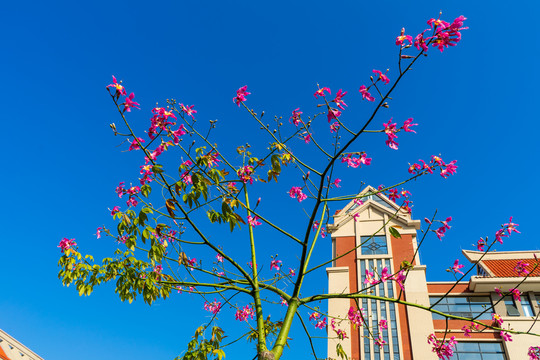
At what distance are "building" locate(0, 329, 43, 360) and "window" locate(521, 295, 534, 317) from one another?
3226cm

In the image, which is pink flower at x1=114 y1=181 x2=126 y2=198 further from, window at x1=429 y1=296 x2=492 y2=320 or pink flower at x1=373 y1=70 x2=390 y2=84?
window at x1=429 y1=296 x2=492 y2=320

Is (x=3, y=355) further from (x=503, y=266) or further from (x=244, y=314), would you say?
(x=503, y=266)

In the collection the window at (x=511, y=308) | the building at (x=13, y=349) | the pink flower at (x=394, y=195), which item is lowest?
the pink flower at (x=394, y=195)

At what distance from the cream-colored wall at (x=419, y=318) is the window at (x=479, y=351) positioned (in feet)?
4.91

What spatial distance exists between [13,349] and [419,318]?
27.2 meters

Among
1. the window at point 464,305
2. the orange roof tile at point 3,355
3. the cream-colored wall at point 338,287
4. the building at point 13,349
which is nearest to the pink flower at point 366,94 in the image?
the cream-colored wall at point 338,287

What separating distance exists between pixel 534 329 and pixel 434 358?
18.9 feet

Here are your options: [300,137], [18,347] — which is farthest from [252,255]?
[18,347]

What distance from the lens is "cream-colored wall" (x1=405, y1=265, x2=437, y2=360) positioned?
20.4 meters

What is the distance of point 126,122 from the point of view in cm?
377

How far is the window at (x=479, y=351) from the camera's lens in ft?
65.9

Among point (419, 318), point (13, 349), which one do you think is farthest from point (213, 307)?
point (13, 349)

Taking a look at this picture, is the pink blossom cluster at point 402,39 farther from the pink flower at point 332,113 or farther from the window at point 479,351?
the window at point 479,351

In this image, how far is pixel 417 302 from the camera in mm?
22547
